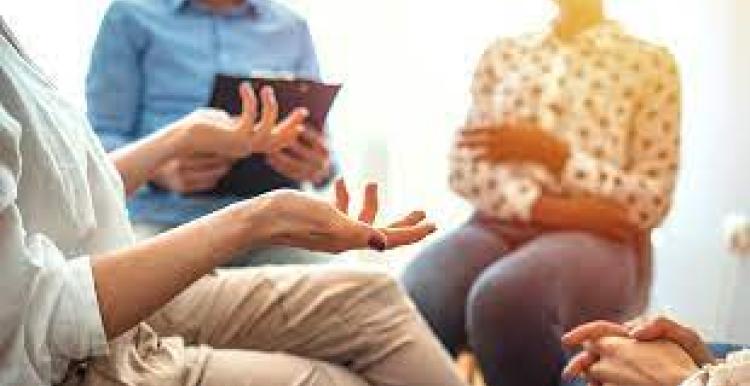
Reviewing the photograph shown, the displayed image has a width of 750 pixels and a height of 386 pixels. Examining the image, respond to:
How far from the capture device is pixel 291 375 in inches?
40.3

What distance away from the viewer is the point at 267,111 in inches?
55.9

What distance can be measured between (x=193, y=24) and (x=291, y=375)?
1045 millimetres

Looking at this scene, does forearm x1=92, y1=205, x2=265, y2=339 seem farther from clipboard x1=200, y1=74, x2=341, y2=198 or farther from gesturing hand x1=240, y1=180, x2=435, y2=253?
clipboard x1=200, y1=74, x2=341, y2=198

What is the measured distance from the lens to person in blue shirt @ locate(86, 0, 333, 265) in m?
1.67

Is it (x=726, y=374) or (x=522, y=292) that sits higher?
(x=726, y=374)

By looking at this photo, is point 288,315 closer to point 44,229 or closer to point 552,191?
point 44,229

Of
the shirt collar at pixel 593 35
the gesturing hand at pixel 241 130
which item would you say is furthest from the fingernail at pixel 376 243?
the shirt collar at pixel 593 35

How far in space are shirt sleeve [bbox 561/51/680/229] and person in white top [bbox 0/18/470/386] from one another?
89 cm

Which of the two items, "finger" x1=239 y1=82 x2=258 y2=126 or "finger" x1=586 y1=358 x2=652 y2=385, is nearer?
"finger" x1=586 y1=358 x2=652 y2=385

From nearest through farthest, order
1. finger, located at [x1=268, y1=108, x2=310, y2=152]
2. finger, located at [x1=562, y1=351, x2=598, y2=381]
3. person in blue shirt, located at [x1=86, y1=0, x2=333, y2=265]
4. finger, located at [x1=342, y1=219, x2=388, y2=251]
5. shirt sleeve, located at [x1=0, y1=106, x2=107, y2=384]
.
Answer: shirt sleeve, located at [x1=0, y1=106, x2=107, y2=384], finger, located at [x1=342, y1=219, x2=388, y2=251], finger, located at [x1=562, y1=351, x2=598, y2=381], finger, located at [x1=268, y1=108, x2=310, y2=152], person in blue shirt, located at [x1=86, y1=0, x2=333, y2=265]

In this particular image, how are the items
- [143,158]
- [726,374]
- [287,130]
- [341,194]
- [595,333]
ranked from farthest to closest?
[287,130] → [143,158] → [341,194] → [595,333] → [726,374]

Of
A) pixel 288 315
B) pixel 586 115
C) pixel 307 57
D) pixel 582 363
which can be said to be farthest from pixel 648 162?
pixel 288 315

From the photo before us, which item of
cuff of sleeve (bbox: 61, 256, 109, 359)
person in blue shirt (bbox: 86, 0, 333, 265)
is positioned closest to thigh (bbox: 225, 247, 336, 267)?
person in blue shirt (bbox: 86, 0, 333, 265)

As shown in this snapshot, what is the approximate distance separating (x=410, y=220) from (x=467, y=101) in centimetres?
124
